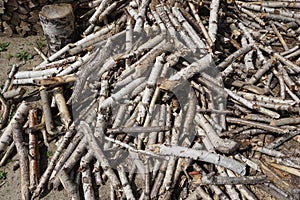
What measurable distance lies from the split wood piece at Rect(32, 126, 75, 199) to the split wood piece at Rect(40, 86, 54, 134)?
34 cm

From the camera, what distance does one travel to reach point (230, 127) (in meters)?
6.38

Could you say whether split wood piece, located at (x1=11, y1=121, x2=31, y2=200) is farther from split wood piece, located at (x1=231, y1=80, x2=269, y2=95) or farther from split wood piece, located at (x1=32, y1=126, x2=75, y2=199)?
split wood piece, located at (x1=231, y1=80, x2=269, y2=95)

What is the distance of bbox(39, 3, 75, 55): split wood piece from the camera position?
7199 mm

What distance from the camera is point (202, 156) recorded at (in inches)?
231

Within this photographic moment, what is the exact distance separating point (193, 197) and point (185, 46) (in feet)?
8.03

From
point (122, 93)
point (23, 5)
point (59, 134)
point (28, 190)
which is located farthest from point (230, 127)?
point (23, 5)

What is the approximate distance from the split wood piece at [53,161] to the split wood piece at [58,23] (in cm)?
193

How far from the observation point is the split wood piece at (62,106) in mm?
6516

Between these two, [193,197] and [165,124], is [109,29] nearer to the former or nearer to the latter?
[165,124]

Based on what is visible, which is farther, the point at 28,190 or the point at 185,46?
the point at 185,46

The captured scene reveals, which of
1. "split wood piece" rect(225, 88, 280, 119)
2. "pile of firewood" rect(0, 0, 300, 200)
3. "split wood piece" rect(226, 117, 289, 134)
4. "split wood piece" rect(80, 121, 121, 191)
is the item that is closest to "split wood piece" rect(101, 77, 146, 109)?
"pile of firewood" rect(0, 0, 300, 200)

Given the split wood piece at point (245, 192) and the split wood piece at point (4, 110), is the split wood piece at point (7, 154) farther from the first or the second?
the split wood piece at point (245, 192)

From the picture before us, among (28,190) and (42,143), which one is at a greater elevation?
(42,143)

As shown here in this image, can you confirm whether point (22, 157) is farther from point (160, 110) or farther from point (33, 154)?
point (160, 110)
